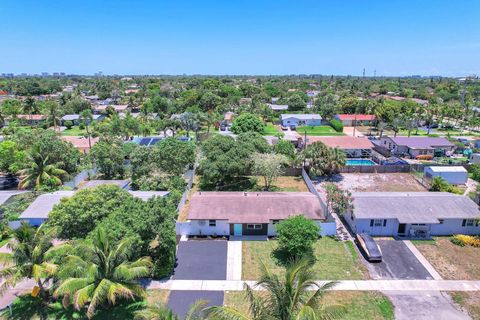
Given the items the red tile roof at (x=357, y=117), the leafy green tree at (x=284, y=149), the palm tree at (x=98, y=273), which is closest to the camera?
the palm tree at (x=98, y=273)

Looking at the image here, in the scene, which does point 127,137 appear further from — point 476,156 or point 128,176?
point 476,156

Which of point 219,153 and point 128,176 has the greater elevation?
point 219,153

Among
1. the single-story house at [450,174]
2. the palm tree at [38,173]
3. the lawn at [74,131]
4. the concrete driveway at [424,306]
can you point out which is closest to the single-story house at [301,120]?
the single-story house at [450,174]

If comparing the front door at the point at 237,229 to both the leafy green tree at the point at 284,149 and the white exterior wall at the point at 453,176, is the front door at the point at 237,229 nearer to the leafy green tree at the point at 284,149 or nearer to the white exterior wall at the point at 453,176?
the leafy green tree at the point at 284,149

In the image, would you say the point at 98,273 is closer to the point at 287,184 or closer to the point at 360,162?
the point at 287,184

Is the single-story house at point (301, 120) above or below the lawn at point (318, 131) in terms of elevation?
above

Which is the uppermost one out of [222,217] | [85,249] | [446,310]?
[85,249]

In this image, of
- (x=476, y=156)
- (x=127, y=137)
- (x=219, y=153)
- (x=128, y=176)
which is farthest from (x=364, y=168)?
(x=127, y=137)
